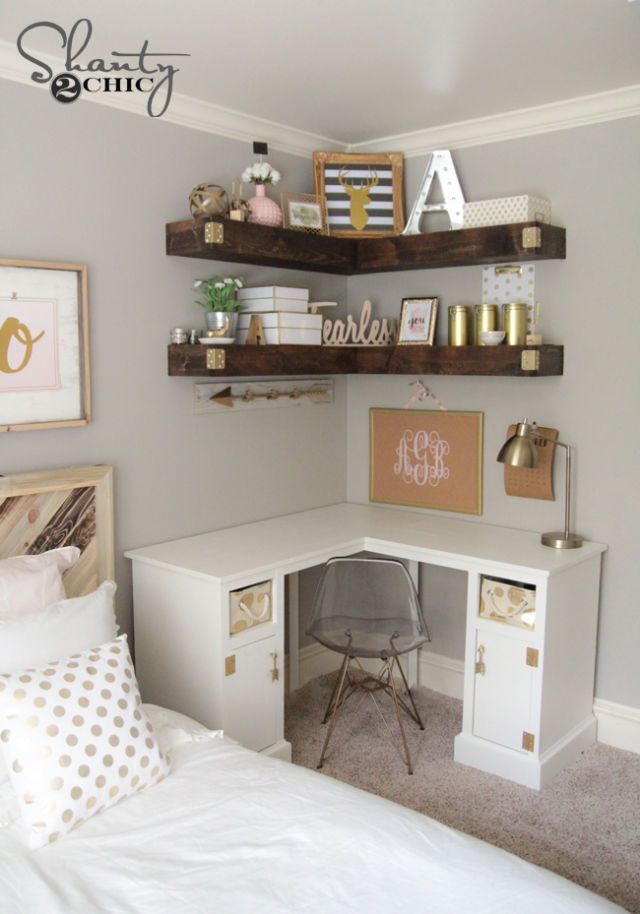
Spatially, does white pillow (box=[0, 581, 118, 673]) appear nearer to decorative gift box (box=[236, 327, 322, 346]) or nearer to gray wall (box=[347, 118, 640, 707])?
decorative gift box (box=[236, 327, 322, 346])

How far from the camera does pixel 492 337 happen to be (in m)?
3.18

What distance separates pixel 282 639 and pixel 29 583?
2.94ft

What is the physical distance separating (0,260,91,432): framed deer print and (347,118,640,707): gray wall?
1.58 m

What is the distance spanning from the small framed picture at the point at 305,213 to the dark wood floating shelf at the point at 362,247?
87 millimetres

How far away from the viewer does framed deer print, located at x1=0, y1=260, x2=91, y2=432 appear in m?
2.56

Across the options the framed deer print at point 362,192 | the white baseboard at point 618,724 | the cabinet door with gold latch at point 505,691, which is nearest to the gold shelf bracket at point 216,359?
the framed deer print at point 362,192

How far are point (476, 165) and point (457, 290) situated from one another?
1.62 feet

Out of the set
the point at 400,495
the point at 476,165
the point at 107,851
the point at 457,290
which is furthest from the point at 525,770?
the point at 476,165

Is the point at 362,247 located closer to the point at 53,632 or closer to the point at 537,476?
the point at 537,476

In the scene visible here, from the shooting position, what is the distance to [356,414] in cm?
391

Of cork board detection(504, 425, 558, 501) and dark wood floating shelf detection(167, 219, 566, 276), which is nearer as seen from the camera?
dark wood floating shelf detection(167, 219, 566, 276)

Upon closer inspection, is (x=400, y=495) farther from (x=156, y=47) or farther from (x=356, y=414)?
(x=156, y=47)

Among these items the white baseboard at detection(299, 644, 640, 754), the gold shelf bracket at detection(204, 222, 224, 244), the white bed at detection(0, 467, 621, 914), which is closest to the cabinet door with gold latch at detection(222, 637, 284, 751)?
the white bed at detection(0, 467, 621, 914)

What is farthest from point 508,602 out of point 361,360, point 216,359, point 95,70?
point 95,70
